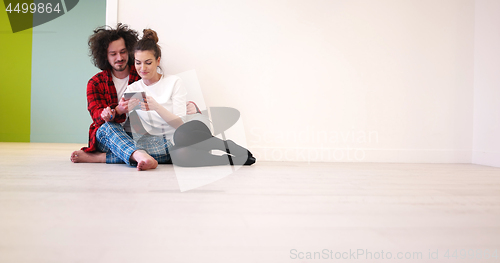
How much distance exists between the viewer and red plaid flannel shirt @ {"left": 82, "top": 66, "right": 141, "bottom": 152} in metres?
1.85

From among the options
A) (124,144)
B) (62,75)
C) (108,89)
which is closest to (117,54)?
(108,89)

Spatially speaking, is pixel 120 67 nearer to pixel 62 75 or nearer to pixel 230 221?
pixel 230 221

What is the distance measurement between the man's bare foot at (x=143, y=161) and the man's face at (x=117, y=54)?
2.15 feet

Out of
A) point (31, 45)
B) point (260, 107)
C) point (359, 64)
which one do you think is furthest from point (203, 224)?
point (31, 45)

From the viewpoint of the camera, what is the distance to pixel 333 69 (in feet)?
8.02

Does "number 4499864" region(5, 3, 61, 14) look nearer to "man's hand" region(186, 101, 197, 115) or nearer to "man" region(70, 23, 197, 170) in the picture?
"man" region(70, 23, 197, 170)

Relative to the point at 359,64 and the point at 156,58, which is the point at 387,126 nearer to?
the point at 359,64

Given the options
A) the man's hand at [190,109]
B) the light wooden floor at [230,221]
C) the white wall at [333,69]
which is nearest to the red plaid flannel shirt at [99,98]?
the man's hand at [190,109]

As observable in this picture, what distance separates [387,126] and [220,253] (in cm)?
232

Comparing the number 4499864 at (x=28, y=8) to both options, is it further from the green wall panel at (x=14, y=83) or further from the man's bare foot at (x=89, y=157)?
the man's bare foot at (x=89, y=157)

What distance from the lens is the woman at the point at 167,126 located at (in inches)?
70.3
